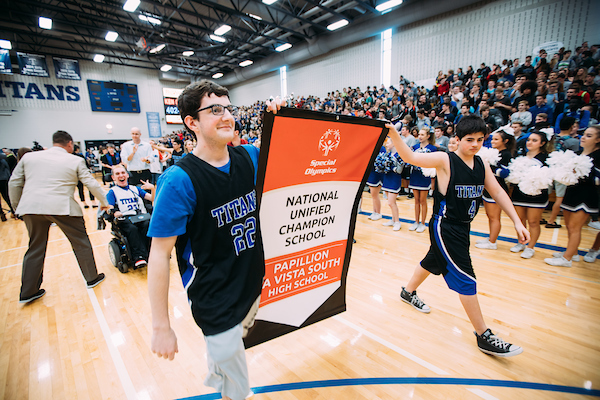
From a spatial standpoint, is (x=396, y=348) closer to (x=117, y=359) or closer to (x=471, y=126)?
(x=471, y=126)

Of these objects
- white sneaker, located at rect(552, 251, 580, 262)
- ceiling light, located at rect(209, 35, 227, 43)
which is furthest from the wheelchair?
ceiling light, located at rect(209, 35, 227, 43)

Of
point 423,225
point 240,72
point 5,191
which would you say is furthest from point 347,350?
point 240,72

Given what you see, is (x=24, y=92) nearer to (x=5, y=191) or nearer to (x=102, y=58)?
(x=102, y=58)

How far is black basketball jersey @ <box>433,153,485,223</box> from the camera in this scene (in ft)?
6.89

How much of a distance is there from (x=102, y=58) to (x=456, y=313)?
77.4ft

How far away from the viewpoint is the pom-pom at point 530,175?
11.4 feet

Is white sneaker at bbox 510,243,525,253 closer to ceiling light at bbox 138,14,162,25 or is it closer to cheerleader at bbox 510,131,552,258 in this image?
cheerleader at bbox 510,131,552,258

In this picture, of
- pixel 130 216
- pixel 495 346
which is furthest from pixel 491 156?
pixel 130 216

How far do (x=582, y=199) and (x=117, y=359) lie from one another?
5.56m

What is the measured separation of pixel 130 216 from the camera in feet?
12.5

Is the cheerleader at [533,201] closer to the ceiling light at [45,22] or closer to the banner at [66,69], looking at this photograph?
the ceiling light at [45,22]

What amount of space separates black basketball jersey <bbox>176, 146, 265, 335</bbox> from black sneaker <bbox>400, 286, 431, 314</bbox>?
209 cm

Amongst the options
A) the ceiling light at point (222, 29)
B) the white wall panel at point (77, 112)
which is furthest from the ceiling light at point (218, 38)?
the white wall panel at point (77, 112)

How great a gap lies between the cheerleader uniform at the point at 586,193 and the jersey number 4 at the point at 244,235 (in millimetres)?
4363
